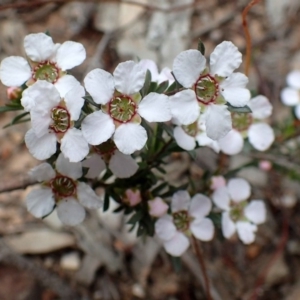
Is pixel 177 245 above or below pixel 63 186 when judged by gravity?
below

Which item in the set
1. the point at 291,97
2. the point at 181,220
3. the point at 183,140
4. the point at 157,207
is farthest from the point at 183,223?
the point at 291,97

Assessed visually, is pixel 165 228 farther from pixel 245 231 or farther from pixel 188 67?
pixel 188 67

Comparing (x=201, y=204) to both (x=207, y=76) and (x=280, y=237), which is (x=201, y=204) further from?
(x=280, y=237)

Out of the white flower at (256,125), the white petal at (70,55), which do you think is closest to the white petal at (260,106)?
the white flower at (256,125)

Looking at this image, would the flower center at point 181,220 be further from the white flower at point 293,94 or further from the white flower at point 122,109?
the white flower at point 293,94

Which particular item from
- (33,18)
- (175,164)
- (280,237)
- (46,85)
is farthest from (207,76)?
(33,18)

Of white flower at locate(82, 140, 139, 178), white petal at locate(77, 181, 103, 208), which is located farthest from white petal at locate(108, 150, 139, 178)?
white petal at locate(77, 181, 103, 208)
